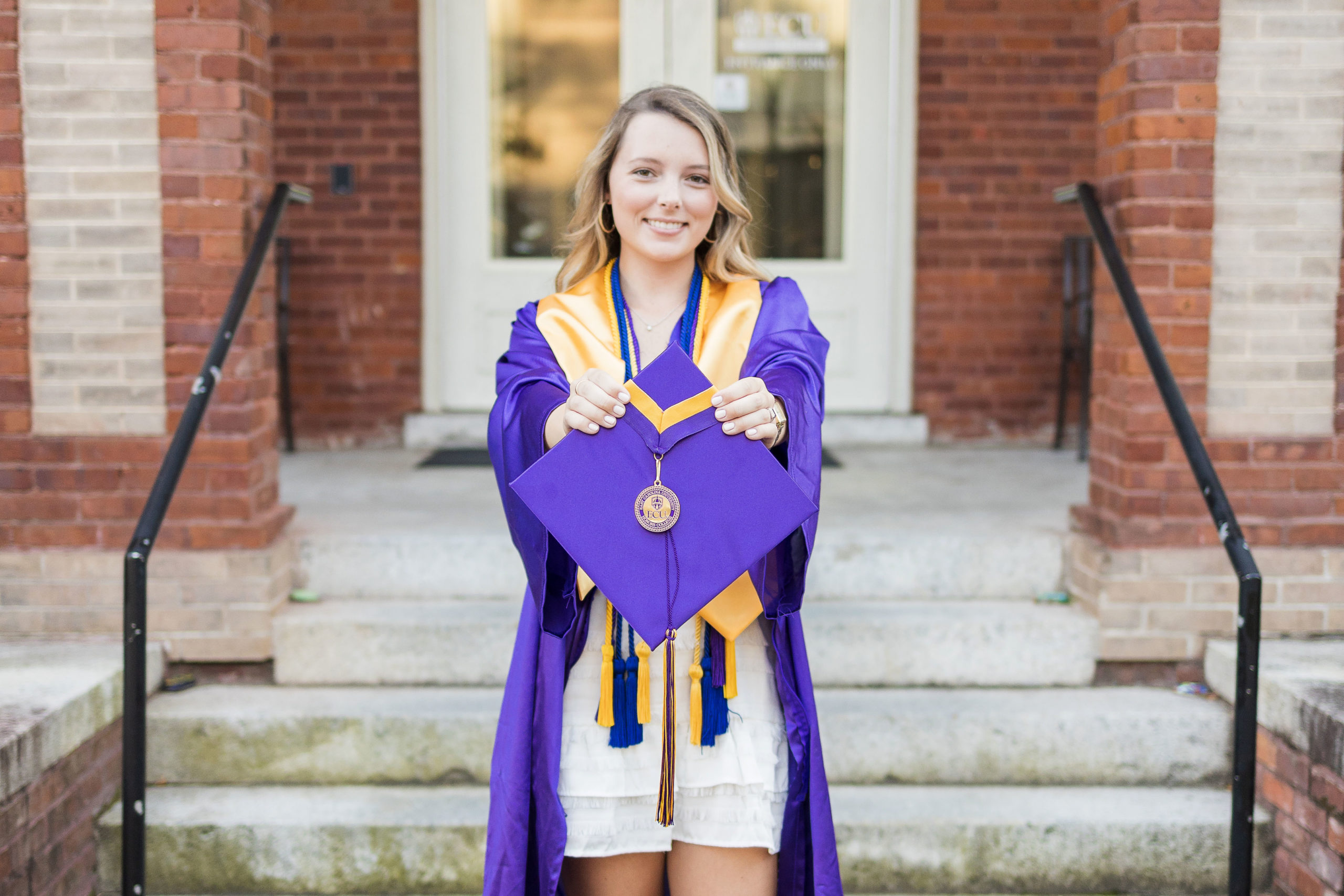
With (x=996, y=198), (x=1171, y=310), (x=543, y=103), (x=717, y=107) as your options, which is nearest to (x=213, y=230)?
(x=543, y=103)

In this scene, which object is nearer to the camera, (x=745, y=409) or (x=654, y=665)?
(x=745, y=409)

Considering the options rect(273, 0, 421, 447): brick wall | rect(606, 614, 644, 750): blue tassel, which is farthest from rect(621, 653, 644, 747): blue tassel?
rect(273, 0, 421, 447): brick wall

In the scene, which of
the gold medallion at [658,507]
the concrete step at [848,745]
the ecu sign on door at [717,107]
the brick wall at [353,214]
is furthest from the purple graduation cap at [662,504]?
the brick wall at [353,214]

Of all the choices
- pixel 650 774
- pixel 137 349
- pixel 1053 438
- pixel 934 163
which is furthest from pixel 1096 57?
pixel 650 774

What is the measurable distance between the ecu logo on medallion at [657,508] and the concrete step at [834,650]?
174 centimetres

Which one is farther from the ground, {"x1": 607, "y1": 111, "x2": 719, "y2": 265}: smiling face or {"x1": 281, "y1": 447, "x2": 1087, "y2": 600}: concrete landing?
{"x1": 607, "y1": 111, "x2": 719, "y2": 265}: smiling face

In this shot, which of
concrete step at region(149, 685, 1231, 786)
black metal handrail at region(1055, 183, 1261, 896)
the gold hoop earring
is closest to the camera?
the gold hoop earring

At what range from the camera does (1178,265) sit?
10.7 ft

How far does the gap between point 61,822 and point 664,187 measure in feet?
6.98

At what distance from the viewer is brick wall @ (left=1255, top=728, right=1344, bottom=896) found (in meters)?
2.66

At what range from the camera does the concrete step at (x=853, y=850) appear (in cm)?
284

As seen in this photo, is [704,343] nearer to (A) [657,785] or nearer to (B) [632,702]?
(B) [632,702]

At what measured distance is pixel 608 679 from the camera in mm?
1821

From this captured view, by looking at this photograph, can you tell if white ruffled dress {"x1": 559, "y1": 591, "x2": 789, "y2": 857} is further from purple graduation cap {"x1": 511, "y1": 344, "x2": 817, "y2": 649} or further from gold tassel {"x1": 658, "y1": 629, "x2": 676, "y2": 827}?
purple graduation cap {"x1": 511, "y1": 344, "x2": 817, "y2": 649}
